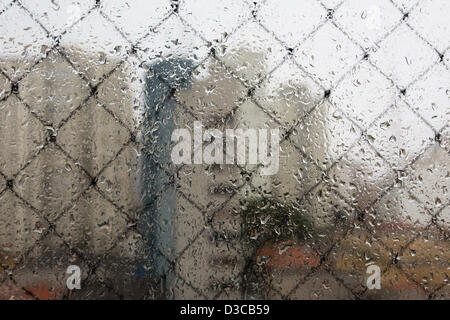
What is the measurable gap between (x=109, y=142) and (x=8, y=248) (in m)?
0.42

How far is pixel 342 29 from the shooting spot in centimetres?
104

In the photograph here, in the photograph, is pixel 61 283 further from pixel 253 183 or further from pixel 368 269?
pixel 368 269

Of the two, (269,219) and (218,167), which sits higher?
(218,167)

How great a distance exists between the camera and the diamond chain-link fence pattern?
0.99m

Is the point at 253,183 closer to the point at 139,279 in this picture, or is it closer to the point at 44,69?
the point at 139,279

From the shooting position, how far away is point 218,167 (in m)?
1.01

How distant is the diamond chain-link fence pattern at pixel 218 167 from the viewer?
99 centimetres

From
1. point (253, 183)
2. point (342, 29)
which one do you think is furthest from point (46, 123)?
point (342, 29)

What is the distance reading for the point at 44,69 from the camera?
3.29 feet

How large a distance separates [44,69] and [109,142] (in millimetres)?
288
